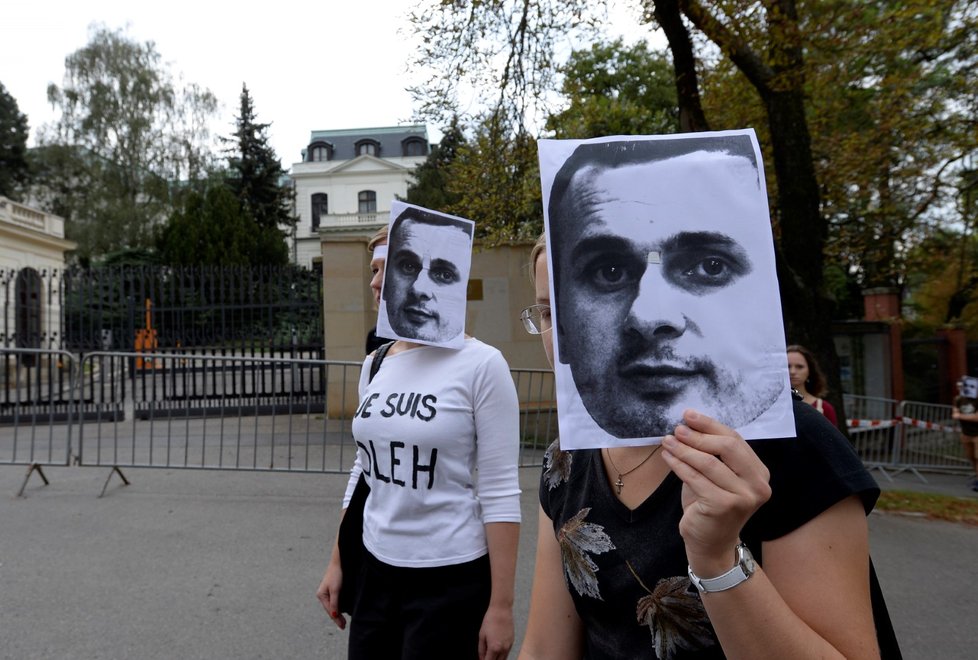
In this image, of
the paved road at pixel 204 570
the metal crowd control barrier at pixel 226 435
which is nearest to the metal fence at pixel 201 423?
the metal crowd control barrier at pixel 226 435

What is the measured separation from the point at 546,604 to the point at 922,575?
5119mm

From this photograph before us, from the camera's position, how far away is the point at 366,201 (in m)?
72.8

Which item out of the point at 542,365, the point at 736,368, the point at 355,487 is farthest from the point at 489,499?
the point at 542,365

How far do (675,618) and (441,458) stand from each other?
1.20 m

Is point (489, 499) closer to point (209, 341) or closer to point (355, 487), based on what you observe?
point (355, 487)

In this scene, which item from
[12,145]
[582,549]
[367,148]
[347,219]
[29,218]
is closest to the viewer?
[582,549]

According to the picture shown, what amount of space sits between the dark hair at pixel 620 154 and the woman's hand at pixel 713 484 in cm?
32

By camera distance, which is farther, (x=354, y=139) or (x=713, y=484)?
(x=354, y=139)

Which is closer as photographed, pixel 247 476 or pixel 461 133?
pixel 247 476

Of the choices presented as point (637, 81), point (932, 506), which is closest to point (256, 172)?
point (637, 81)

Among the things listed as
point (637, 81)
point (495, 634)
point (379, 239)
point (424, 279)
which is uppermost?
point (637, 81)

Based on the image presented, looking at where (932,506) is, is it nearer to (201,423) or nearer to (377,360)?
(377,360)

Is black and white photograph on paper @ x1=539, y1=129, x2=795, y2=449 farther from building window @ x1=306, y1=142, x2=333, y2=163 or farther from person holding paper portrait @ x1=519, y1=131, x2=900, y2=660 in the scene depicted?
building window @ x1=306, y1=142, x2=333, y2=163

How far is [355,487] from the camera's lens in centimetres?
265
